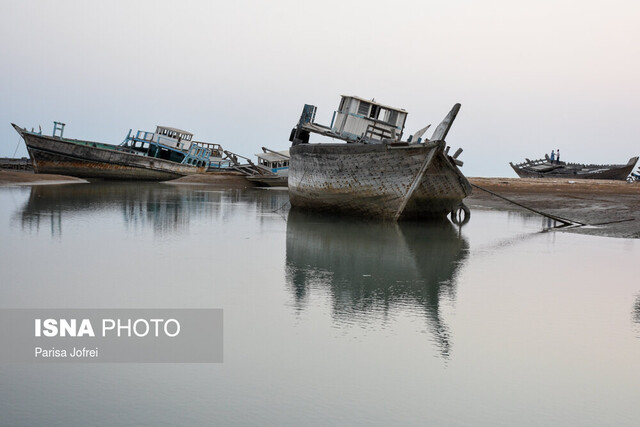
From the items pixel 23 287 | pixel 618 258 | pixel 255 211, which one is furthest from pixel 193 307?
pixel 255 211

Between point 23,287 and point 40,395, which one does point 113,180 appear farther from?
point 40,395

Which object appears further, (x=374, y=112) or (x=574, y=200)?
(x=574, y=200)

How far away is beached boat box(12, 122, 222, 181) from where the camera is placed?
45.1m

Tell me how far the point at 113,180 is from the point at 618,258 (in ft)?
135

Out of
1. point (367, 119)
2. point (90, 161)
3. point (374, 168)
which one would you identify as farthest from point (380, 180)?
point (90, 161)

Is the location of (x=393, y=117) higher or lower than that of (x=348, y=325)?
higher

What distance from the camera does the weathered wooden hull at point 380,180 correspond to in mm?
17734

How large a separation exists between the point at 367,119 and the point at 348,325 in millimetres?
15341

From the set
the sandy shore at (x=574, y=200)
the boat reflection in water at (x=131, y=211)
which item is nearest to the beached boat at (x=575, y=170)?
the sandy shore at (x=574, y=200)

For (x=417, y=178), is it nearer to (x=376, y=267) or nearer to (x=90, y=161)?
(x=376, y=267)

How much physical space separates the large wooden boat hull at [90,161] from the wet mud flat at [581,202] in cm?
2361

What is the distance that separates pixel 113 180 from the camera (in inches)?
1892

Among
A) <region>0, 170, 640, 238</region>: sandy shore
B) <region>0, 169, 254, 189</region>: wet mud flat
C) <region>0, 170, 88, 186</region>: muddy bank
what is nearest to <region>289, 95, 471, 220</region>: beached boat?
<region>0, 170, 640, 238</region>: sandy shore

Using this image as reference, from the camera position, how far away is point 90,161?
46188 mm
